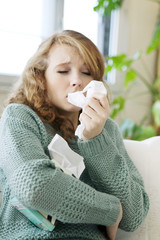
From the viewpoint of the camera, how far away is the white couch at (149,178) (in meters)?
1.04

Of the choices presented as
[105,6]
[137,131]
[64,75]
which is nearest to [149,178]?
[64,75]

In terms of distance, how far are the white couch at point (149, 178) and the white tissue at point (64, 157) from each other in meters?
0.35

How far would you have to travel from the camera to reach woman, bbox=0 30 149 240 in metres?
0.72

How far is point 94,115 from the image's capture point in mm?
878

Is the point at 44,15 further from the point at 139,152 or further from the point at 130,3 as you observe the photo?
the point at 139,152

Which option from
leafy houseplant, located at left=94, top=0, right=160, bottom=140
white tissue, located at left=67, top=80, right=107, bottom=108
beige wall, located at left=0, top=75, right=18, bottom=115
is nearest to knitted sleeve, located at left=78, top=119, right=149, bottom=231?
white tissue, located at left=67, top=80, right=107, bottom=108

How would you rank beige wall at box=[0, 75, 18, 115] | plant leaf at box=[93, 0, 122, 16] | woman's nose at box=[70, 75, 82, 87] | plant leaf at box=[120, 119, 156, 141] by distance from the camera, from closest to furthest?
woman's nose at box=[70, 75, 82, 87], beige wall at box=[0, 75, 18, 115], plant leaf at box=[120, 119, 156, 141], plant leaf at box=[93, 0, 122, 16]

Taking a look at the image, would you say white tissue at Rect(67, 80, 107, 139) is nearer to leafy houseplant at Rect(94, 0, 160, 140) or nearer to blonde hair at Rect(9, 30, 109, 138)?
blonde hair at Rect(9, 30, 109, 138)

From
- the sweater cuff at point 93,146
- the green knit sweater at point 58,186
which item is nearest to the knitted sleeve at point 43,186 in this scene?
the green knit sweater at point 58,186

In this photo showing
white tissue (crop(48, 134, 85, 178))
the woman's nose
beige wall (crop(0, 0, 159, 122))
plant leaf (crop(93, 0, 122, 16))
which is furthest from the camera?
beige wall (crop(0, 0, 159, 122))

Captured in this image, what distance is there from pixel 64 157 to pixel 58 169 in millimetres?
108

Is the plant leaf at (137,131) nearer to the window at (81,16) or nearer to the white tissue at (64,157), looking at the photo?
the window at (81,16)

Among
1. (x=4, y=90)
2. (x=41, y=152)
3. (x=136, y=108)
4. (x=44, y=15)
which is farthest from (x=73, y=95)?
(x=136, y=108)

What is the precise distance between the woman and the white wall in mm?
1517
